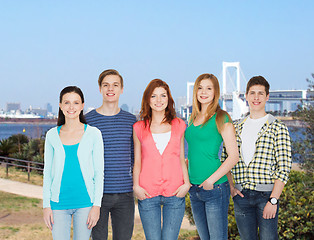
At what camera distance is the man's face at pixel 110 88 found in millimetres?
3115

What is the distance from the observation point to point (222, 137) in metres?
2.94

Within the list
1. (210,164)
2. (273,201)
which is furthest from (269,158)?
(210,164)

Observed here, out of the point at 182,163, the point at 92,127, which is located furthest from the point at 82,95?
the point at 182,163

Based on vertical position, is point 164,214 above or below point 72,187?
below

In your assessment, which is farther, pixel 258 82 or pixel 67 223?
pixel 258 82

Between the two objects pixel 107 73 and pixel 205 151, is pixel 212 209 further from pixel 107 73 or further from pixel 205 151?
pixel 107 73

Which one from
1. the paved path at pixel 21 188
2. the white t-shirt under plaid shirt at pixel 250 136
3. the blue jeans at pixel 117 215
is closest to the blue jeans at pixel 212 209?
the white t-shirt under plaid shirt at pixel 250 136

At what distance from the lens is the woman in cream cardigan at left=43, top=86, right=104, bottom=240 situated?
2.75 metres

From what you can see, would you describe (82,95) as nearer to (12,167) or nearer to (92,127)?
(92,127)

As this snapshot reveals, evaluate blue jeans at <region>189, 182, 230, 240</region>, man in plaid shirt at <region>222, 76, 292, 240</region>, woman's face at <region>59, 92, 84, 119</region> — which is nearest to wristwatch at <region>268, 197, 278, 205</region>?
man in plaid shirt at <region>222, 76, 292, 240</region>

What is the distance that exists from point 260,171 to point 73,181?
1502mm

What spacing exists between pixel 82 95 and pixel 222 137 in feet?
Result: 3.95

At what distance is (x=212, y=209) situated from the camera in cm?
288

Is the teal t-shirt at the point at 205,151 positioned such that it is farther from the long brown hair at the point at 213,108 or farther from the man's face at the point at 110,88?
the man's face at the point at 110,88
